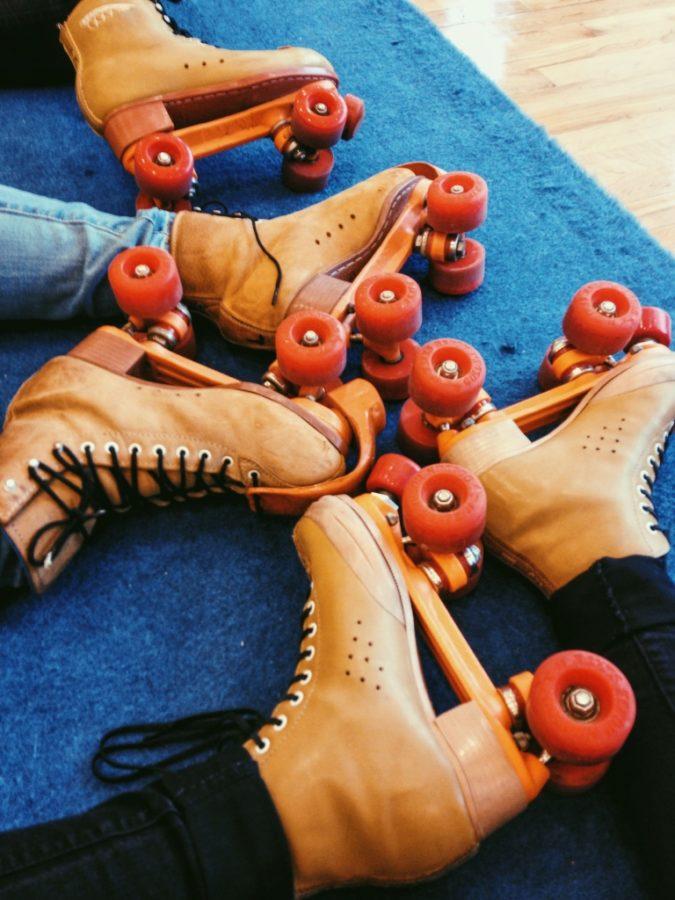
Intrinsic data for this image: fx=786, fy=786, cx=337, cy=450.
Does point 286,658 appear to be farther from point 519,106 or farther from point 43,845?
point 519,106

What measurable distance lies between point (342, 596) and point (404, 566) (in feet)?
0.26

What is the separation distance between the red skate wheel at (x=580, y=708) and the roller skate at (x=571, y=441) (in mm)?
156

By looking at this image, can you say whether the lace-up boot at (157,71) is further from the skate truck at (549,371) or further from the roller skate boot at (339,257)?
the skate truck at (549,371)

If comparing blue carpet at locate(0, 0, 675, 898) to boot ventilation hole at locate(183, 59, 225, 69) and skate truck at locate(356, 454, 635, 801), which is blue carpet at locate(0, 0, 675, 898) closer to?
skate truck at locate(356, 454, 635, 801)

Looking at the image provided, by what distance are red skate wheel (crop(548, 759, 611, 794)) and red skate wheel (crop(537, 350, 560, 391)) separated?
491mm

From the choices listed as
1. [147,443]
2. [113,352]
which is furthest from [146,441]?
[113,352]

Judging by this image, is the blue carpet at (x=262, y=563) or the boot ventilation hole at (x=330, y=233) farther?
the boot ventilation hole at (x=330, y=233)

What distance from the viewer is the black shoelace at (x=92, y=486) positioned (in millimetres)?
831

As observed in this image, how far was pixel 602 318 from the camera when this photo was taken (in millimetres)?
931

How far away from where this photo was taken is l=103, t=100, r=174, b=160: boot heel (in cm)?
116

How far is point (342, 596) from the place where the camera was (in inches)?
30.1

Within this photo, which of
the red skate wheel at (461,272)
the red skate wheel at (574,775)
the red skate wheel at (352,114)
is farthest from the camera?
the red skate wheel at (352,114)

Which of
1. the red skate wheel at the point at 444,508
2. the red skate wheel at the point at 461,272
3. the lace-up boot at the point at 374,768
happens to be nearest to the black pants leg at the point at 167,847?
the lace-up boot at the point at 374,768

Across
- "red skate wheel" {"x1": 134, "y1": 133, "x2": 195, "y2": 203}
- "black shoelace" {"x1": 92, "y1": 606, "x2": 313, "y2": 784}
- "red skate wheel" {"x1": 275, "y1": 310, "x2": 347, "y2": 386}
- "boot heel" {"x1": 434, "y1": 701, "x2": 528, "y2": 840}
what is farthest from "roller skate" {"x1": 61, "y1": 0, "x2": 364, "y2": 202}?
"boot heel" {"x1": 434, "y1": 701, "x2": 528, "y2": 840}
